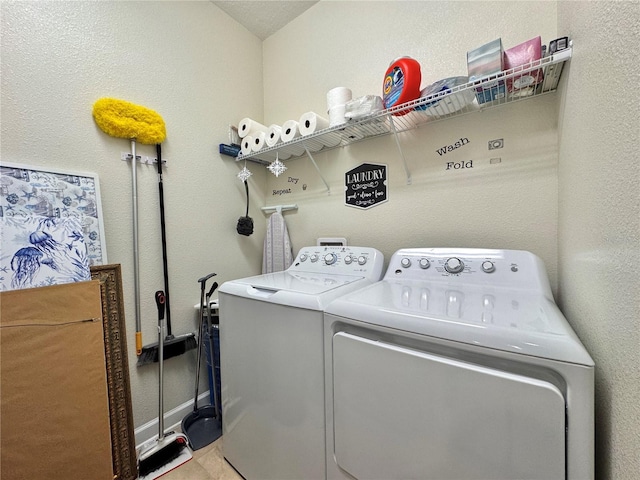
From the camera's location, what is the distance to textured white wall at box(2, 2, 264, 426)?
119 cm

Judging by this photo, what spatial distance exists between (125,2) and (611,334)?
98.3 inches

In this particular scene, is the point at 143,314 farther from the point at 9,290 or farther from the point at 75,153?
the point at 75,153

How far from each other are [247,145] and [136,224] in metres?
0.92

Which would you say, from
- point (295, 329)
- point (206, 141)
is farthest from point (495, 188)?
point (206, 141)

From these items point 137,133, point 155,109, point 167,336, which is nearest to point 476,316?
point 167,336

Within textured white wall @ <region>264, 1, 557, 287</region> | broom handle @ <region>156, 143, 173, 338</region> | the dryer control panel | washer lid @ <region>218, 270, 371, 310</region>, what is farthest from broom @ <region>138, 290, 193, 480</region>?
textured white wall @ <region>264, 1, 557, 287</region>

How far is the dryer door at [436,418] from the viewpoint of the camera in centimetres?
58

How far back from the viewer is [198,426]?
5.46 feet

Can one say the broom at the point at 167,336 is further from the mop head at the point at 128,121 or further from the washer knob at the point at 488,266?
the washer knob at the point at 488,266

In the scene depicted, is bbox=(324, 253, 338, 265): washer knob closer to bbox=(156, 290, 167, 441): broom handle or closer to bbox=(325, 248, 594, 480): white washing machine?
bbox=(325, 248, 594, 480): white washing machine

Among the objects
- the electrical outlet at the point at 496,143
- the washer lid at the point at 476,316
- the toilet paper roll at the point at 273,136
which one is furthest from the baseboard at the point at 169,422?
the electrical outlet at the point at 496,143

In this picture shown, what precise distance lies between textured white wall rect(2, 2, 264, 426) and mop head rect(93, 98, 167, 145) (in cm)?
5

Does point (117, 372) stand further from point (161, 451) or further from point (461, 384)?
point (461, 384)

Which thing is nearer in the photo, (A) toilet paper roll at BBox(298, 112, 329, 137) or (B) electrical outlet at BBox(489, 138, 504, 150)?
(B) electrical outlet at BBox(489, 138, 504, 150)
